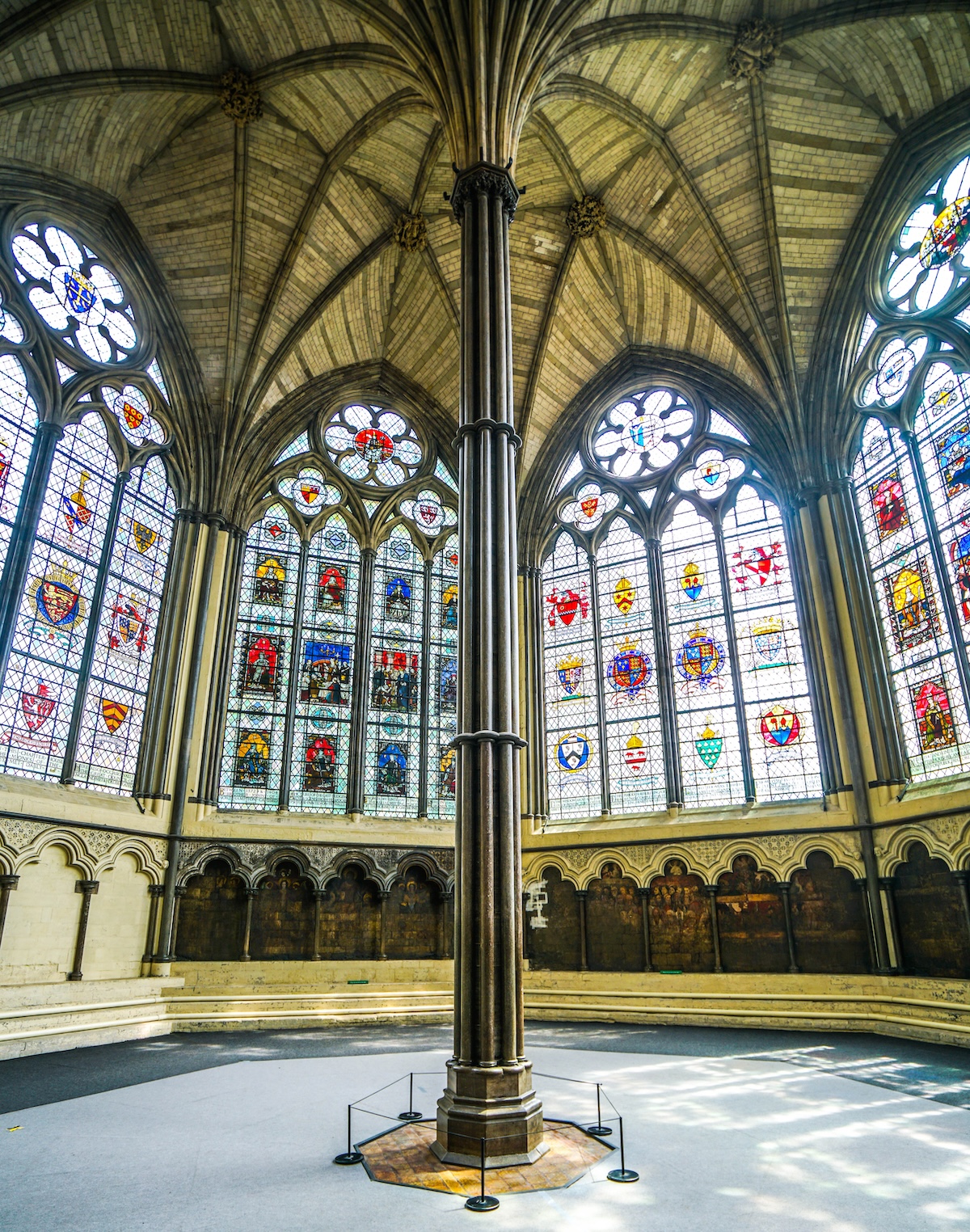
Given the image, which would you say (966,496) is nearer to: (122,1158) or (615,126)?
(615,126)

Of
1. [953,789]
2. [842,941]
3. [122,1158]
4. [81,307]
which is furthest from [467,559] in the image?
[81,307]

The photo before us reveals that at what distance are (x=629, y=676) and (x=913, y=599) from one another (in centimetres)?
540

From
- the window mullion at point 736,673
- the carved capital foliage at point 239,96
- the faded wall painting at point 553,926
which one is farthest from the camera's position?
the faded wall painting at point 553,926

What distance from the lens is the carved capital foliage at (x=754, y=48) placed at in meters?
13.7

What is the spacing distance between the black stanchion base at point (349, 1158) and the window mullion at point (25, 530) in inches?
360

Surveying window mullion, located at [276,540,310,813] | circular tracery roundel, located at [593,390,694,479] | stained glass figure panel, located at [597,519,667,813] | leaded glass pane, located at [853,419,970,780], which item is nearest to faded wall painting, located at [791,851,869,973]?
leaded glass pane, located at [853,419,970,780]

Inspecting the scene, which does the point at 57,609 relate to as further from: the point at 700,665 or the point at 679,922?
the point at 679,922

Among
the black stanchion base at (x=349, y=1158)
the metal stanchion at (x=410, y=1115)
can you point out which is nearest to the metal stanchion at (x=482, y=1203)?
the black stanchion base at (x=349, y=1158)

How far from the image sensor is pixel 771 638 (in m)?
15.6

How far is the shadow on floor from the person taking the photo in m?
8.66

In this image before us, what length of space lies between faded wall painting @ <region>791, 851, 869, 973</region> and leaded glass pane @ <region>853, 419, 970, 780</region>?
2189 millimetres

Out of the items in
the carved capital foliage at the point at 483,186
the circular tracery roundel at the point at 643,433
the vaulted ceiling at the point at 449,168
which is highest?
the vaulted ceiling at the point at 449,168

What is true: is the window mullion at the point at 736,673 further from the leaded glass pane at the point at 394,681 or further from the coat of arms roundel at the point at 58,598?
the coat of arms roundel at the point at 58,598

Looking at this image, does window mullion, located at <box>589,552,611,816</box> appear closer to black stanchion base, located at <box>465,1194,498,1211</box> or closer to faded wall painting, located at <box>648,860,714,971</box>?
faded wall painting, located at <box>648,860,714,971</box>
